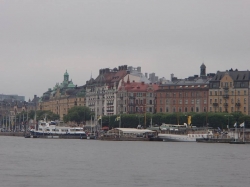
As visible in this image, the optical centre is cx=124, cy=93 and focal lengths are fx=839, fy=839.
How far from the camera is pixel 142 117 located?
16525 centimetres

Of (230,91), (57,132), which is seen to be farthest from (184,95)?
(57,132)

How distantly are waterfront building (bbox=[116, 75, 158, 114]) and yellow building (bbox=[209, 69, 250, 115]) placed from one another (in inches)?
831

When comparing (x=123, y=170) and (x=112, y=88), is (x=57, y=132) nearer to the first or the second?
(x=112, y=88)

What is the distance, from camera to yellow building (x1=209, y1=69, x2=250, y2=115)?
6275 inches

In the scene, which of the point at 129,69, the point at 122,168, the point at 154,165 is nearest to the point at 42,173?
the point at 122,168

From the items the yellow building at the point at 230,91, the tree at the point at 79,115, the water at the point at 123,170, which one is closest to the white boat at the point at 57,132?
the tree at the point at 79,115

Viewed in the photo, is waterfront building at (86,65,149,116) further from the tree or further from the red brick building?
the red brick building

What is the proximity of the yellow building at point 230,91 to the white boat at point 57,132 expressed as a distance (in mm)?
27385

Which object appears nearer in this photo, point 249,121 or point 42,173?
point 42,173

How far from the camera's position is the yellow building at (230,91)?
159375mm

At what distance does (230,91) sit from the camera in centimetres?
16125

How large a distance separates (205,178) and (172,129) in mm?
82878

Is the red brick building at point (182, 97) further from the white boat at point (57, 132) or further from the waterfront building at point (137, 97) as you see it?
the white boat at point (57, 132)

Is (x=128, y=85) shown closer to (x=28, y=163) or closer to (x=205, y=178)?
(x=28, y=163)
